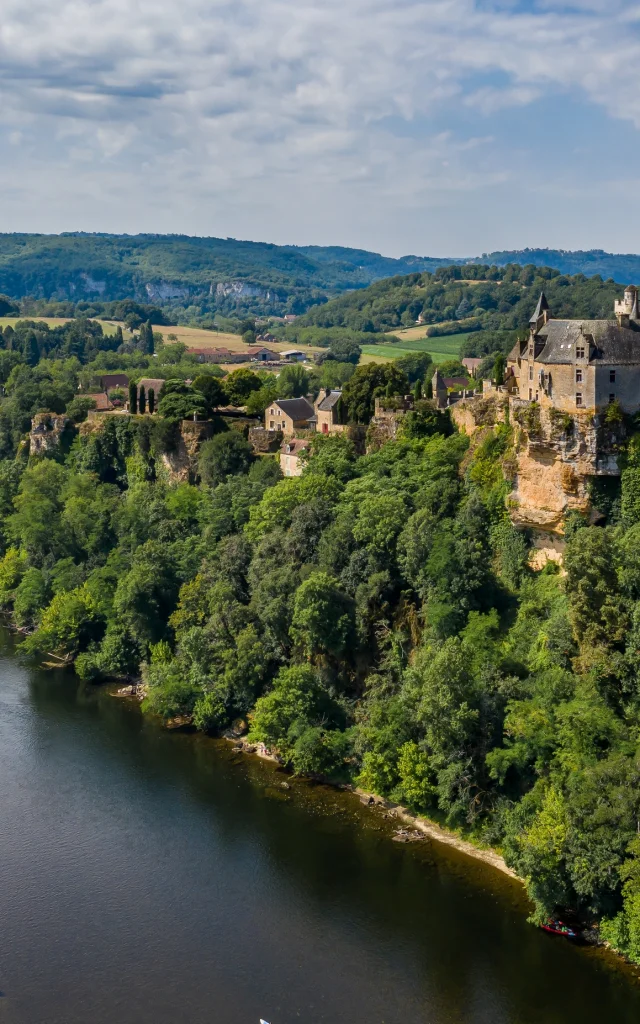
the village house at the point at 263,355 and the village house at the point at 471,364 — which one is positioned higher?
the village house at the point at 263,355

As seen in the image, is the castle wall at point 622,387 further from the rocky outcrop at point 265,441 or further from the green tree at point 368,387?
the rocky outcrop at point 265,441

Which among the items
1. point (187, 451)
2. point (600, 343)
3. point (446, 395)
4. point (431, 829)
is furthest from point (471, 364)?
point (431, 829)

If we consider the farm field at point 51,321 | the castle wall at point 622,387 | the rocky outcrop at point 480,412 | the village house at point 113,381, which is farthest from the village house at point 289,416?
the farm field at point 51,321

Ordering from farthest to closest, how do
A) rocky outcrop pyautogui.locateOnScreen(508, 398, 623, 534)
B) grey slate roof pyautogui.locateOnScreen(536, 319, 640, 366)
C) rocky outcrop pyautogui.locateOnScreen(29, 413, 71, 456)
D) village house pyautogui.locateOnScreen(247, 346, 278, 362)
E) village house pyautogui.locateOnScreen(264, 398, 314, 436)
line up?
village house pyautogui.locateOnScreen(247, 346, 278, 362)
rocky outcrop pyautogui.locateOnScreen(29, 413, 71, 456)
village house pyautogui.locateOnScreen(264, 398, 314, 436)
grey slate roof pyautogui.locateOnScreen(536, 319, 640, 366)
rocky outcrop pyautogui.locateOnScreen(508, 398, 623, 534)

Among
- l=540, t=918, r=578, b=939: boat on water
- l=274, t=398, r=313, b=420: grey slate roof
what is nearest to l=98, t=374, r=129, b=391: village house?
l=274, t=398, r=313, b=420: grey slate roof

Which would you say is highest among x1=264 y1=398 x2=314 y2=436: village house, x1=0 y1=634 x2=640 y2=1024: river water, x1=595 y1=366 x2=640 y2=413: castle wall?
x1=595 y1=366 x2=640 y2=413: castle wall

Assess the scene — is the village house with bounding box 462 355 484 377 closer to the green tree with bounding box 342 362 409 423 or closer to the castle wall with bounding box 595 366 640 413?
the green tree with bounding box 342 362 409 423

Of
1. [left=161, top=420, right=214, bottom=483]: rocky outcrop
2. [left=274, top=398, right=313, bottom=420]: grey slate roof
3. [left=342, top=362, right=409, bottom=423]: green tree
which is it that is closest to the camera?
[left=342, top=362, right=409, bottom=423]: green tree
